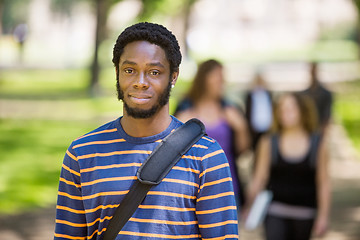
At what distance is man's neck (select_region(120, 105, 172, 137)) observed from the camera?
8.59 ft

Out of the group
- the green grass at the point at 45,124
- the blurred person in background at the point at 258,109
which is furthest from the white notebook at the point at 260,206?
the blurred person in background at the point at 258,109

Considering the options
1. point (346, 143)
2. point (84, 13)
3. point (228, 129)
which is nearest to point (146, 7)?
point (346, 143)

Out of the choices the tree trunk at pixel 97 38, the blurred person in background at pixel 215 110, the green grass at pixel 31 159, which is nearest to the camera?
the blurred person in background at pixel 215 110

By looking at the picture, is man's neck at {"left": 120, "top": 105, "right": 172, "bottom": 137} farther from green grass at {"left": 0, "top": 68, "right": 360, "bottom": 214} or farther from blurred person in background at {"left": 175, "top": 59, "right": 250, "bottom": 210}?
green grass at {"left": 0, "top": 68, "right": 360, "bottom": 214}

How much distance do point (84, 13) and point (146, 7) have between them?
59.7m

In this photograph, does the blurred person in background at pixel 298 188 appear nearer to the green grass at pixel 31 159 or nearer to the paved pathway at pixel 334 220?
the paved pathway at pixel 334 220

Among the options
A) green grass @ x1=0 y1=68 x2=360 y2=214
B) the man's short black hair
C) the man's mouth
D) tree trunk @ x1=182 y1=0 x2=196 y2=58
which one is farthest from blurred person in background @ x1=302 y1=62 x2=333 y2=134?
tree trunk @ x1=182 y1=0 x2=196 y2=58

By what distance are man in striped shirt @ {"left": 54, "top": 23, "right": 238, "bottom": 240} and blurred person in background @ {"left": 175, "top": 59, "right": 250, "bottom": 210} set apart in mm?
3474

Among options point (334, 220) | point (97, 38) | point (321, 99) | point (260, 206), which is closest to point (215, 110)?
point (260, 206)

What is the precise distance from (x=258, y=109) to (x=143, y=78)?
6707mm

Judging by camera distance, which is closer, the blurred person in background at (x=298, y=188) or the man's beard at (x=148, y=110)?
the man's beard at (x=148, y=110)

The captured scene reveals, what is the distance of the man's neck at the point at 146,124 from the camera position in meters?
2.62

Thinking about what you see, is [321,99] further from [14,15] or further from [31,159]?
[14,15]

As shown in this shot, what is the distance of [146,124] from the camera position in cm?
262
